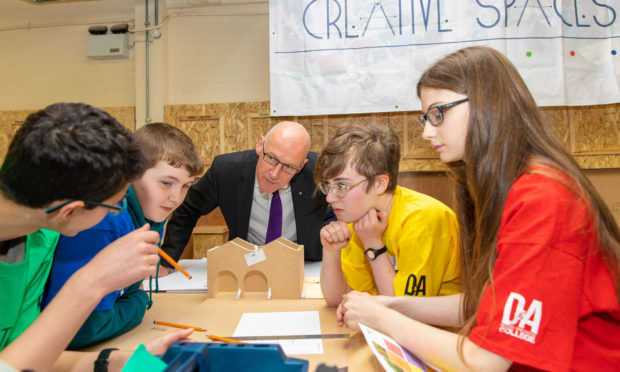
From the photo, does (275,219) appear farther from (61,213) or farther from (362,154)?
(61,213)


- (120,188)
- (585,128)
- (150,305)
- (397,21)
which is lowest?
(150,305)

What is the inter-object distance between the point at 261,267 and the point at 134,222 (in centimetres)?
51

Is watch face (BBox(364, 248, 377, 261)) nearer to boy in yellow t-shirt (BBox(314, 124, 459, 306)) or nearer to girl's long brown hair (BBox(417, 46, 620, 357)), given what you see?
boy in yellow t-shirt (BBox(314, 124, 459, 306))

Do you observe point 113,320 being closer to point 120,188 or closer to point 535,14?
point 120,188

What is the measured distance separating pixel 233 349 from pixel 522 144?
783 millimetres

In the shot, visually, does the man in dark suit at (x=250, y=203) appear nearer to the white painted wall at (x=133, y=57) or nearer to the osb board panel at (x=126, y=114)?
the white painted wall at (x=133, y=57)

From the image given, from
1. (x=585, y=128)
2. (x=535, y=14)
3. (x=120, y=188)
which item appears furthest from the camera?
(x=585, y=128)

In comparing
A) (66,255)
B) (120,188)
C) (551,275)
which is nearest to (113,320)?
(66,255)

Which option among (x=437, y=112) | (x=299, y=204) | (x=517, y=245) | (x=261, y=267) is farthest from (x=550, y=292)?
(x=299, y=204)

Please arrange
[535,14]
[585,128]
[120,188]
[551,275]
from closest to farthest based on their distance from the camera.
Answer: [551,275]
[120,188]
[535,14]
[585,128]

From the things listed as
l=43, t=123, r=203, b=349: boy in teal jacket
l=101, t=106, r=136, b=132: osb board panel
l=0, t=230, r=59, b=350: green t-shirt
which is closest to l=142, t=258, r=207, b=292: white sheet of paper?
l=43, t=123, r=203, b=349: boy in teal jacket

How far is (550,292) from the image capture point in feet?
2.55

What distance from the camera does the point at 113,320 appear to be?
4.00ft

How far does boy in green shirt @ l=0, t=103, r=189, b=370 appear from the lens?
30.4 inches
